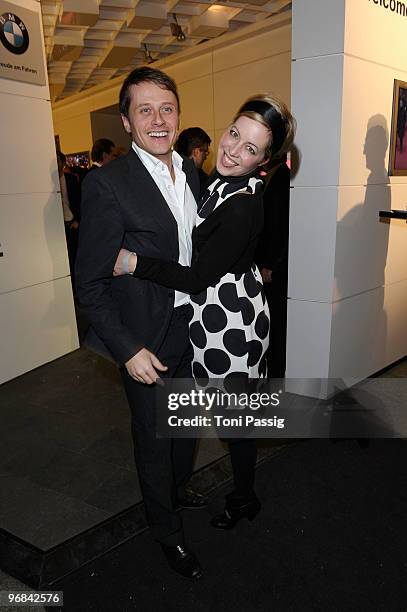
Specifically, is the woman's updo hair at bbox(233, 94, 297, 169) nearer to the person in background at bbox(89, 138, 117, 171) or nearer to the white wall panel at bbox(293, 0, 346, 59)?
the white wall panel at bbox(293, 0, 346, 59)

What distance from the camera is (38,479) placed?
95.0 inches

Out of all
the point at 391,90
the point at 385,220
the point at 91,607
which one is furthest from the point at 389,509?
the point at 391,90

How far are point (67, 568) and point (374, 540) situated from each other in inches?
50.3

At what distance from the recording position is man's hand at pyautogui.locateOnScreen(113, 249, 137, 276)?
1407 millimetres

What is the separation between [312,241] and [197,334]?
1506 millimetres

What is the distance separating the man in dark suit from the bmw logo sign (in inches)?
97.0

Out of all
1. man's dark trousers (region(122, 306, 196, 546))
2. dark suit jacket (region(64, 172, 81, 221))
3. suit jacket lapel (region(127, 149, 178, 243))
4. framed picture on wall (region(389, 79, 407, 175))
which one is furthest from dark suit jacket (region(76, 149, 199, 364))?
dark suit jacket (region(64, 172, 81, 221))

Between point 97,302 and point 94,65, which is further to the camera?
point 94,65

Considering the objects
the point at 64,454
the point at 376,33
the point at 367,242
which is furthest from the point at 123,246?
the point at 376,33

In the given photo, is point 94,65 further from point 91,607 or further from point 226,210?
point 91,607

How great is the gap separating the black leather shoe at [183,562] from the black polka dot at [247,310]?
3.01ft

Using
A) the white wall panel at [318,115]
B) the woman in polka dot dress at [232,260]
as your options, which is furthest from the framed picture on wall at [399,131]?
the woman in polka dot dress at [232,260]

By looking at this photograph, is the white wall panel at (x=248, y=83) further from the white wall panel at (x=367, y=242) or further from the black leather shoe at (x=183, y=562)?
the black leather shoe at (x=183, y=562)

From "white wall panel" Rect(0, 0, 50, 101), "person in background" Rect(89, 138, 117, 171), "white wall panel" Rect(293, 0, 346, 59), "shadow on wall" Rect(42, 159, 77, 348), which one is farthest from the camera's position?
"person in background" Rect(89, 138, 117, 171)
